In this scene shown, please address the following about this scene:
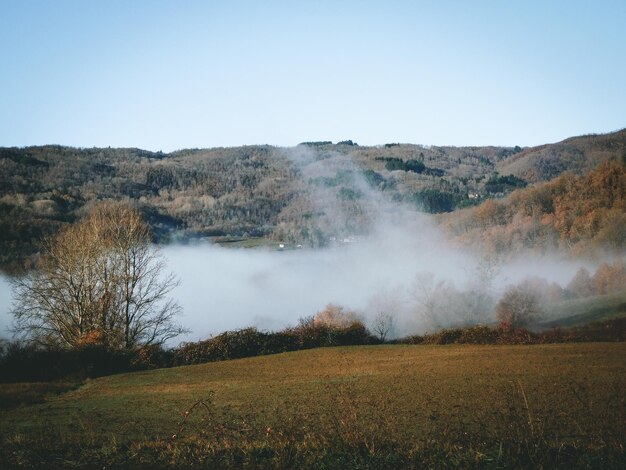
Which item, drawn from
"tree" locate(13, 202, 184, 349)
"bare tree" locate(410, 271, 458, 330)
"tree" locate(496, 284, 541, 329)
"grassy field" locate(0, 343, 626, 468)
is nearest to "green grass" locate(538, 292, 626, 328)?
"tree" locate(496, 284, 541, 329)

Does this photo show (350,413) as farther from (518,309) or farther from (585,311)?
(585,311)

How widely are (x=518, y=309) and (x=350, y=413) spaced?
6454 cm

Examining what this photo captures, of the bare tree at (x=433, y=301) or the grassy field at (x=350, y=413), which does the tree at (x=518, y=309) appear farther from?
the grassy field at (x=350, y=413)

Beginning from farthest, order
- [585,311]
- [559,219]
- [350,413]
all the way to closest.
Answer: [559,219] < [585,311] < [350,413]

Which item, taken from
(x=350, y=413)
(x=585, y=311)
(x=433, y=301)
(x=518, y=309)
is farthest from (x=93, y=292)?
(x=585, y=311)

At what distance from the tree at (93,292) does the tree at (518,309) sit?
142 ft

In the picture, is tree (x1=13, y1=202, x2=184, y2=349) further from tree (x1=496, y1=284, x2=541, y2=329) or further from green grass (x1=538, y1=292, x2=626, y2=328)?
green grass (x1=538, y1=292, x2=626, y2=328)

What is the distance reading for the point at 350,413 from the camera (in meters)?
11.7

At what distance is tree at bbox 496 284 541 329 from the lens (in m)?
68.5

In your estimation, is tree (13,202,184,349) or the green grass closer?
tree (13,202,184,349)

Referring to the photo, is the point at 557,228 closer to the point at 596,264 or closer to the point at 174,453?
the point at 596,264

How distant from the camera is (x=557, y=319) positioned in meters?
72.6

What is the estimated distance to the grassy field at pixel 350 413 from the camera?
10.4 m

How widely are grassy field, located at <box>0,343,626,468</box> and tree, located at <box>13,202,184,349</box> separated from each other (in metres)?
9.90
